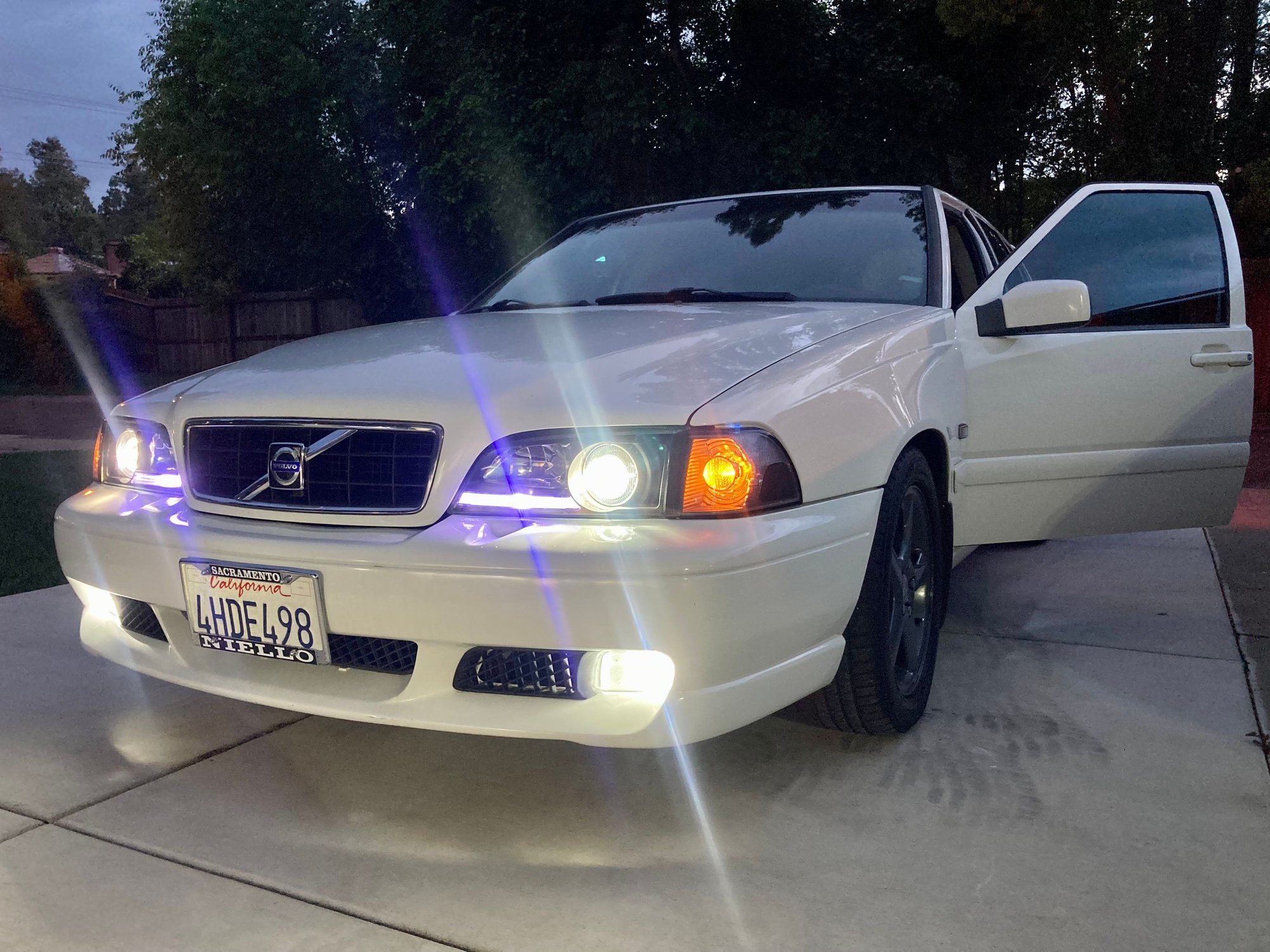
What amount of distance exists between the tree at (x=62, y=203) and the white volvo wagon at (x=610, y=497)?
277 ft

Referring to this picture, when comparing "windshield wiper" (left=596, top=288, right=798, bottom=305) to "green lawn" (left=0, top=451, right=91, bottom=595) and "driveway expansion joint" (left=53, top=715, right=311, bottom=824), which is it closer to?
"driveway expansion joint" (left=53, top=715, right=311, bottom=824)

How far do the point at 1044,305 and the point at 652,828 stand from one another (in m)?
1.91

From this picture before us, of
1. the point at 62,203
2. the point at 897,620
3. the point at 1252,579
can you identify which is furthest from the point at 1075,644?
the point at 62,203

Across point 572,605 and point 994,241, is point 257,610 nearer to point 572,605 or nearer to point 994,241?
point 572,605

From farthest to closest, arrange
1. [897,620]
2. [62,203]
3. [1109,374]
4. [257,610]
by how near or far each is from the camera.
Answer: [62,203]
[1109,374]
[897,620]
[257,610]

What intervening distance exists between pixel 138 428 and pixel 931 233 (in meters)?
2.42

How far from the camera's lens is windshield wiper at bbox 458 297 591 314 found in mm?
3762

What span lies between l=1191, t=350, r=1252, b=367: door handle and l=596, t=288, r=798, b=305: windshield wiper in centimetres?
161

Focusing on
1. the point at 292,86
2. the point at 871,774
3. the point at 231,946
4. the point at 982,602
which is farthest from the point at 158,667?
the point at 292,86

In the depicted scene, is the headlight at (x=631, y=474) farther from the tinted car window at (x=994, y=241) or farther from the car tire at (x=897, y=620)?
the tinted car window at (x=994, y=241)

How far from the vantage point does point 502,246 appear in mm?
17188

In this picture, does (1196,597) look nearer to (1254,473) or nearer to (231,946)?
(231,946)

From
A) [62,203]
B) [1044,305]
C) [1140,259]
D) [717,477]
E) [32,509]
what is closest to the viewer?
[717,477]

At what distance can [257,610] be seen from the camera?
8.18 ft
